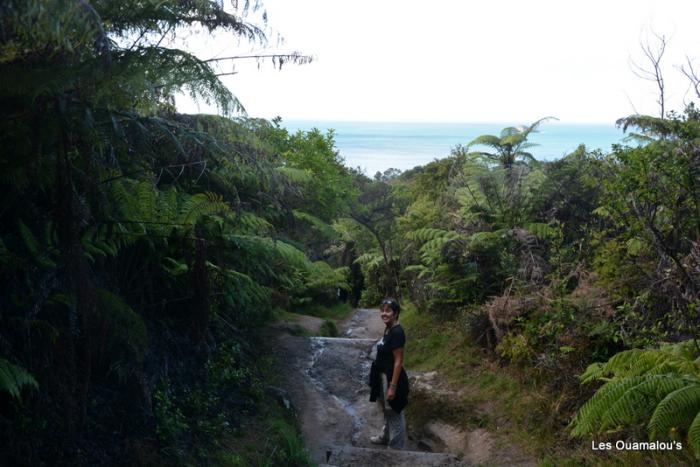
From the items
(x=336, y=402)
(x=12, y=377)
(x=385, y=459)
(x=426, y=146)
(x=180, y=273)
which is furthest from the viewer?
(x=426, y=146)

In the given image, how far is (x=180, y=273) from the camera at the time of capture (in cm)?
596

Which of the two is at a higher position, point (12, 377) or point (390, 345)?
point (12, 377)

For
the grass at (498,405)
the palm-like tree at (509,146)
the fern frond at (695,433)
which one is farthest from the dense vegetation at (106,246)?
the palm-like tree at (509,146)

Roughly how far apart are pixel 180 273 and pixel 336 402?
3007 millimetres

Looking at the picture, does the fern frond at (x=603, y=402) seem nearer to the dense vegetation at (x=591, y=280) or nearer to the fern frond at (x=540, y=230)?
the dense vegetation at (x=591, y=280)

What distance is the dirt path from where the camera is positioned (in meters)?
5.43

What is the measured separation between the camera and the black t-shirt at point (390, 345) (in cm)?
617

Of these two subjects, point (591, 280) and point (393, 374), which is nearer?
point (393, 374)

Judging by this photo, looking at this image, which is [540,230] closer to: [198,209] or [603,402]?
[603,402]

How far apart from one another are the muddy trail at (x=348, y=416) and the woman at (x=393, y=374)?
0.21 metres

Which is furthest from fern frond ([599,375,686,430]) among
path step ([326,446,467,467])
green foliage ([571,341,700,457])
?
path step ([326,446,467,467])

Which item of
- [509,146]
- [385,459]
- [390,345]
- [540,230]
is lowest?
[385,459]

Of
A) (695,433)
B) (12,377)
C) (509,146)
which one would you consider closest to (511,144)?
(509,146)

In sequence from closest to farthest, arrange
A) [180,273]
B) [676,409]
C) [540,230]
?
[676,409], [180,273], [540,230]
